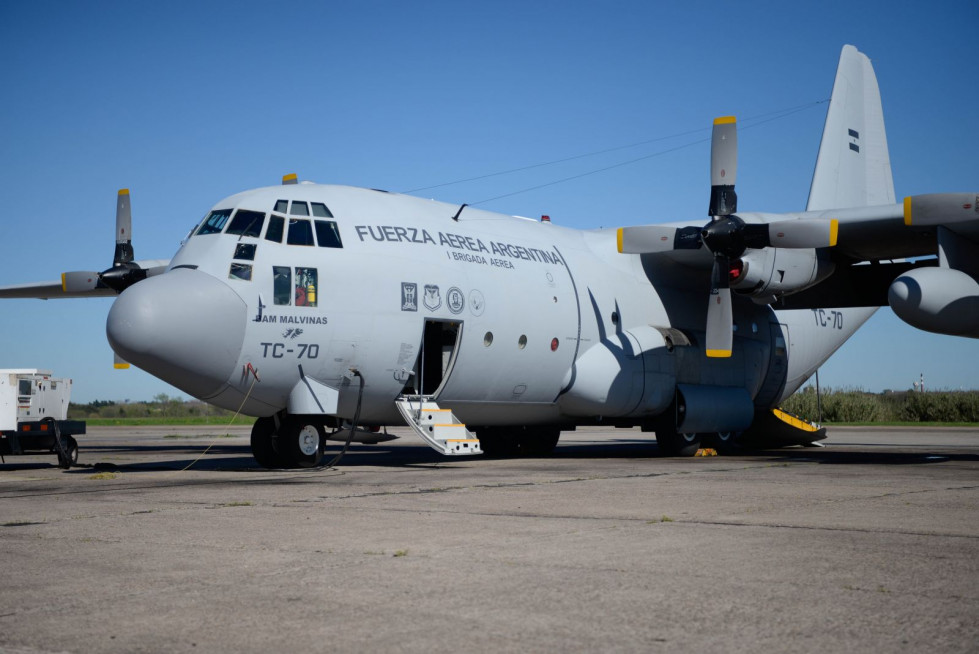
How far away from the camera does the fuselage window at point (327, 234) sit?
14.5 meters

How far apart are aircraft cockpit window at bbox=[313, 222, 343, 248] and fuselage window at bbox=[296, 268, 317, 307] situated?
51cm

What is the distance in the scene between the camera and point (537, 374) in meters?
17.4

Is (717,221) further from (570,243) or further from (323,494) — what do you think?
(323,494)

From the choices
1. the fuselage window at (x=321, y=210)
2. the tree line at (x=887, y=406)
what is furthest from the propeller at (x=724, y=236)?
the tree line at (x=887, y=406)

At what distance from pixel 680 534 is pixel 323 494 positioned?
14.9 ft

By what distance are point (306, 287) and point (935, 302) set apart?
358 inches

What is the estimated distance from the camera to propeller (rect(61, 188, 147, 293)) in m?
18.8

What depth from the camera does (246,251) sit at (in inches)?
545

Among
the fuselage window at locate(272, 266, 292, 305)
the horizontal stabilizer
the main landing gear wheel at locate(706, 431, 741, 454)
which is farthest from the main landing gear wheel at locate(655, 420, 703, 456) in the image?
the fuselage window at locate(272, 266, 292, 305)

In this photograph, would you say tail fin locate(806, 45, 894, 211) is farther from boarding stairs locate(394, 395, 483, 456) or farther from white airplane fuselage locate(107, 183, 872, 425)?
boarding stairs locate(394, 395, 483, 456)

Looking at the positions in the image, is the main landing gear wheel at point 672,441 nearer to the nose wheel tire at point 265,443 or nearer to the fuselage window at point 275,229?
the nose wheel tire at point 265,443

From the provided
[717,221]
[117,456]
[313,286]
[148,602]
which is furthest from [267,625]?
[117,456]

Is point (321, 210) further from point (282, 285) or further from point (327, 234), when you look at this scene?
point (282, 285)

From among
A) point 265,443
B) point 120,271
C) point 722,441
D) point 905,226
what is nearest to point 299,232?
point 265,443
